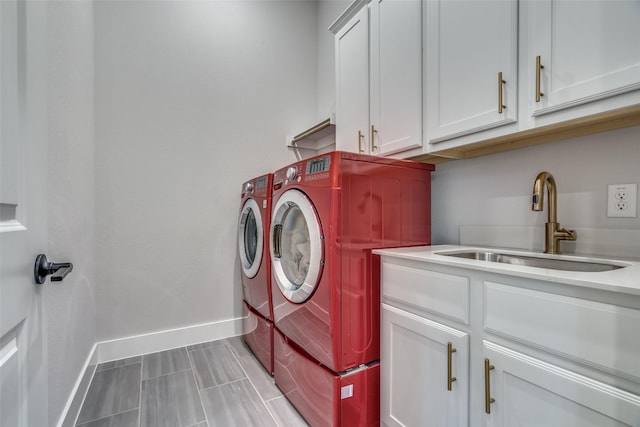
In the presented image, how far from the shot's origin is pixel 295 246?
163cm

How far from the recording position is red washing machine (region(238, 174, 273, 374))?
1.91 metres

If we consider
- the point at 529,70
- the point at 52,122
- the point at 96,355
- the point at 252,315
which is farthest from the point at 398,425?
the point at 96,355

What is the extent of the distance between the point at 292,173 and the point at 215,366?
147 cm

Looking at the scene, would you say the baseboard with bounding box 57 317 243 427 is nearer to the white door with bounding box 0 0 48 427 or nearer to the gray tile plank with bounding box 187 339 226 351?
the gray tile plank with bounding box 187 339 226 351

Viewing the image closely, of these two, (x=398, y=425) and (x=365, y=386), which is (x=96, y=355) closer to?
(x=365, y=386)

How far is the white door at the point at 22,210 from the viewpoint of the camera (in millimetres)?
555

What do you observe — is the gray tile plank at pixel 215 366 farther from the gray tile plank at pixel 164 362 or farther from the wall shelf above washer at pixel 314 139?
the wall shelf above washer at pixel 314 139

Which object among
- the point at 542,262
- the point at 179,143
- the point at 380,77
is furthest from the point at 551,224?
the point at 179,143

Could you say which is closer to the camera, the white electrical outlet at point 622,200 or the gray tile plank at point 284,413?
the white electrical outlet at point 622,200

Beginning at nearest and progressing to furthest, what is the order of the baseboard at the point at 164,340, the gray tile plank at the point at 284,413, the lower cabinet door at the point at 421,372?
1. the lower cabinet door at the point at 421,372
2. the gray tile plank at the point at 284,413
3. the baseboard at the point at 164,340

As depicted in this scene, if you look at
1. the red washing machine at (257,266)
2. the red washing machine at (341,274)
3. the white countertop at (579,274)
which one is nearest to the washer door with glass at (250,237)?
the red washing machine at (257,266)

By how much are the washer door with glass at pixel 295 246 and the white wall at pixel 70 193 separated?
937 mm

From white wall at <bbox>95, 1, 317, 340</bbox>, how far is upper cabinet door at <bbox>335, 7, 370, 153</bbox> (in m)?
0.94

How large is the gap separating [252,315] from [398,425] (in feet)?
4.15
